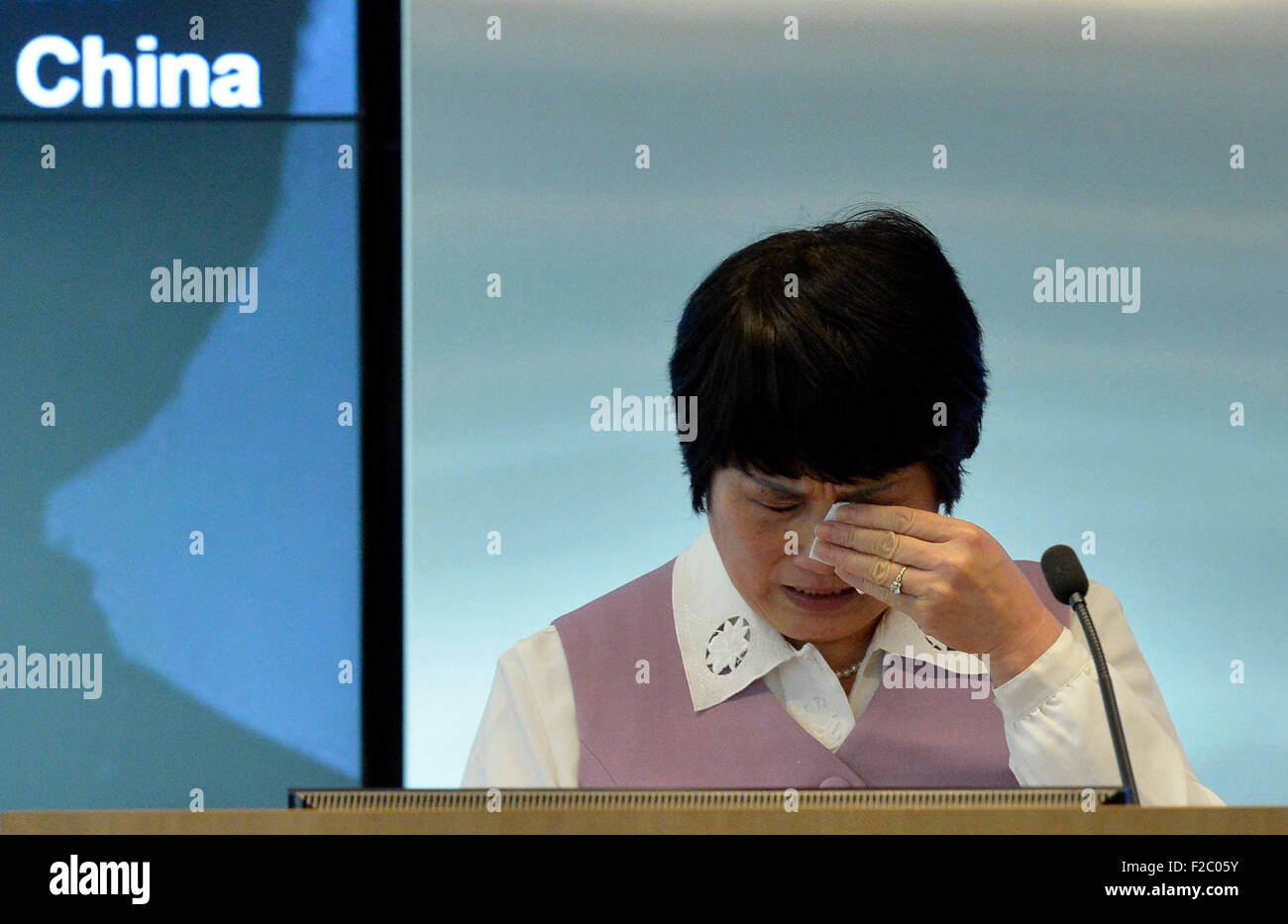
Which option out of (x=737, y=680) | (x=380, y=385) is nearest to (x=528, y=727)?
(x=737, y=680)

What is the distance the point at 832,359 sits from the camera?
1676mm

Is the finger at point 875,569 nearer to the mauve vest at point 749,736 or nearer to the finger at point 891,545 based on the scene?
the finger at point 891,545

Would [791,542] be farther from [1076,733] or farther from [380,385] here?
[380,385]

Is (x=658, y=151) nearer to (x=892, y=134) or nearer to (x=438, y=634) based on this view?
(x=892, y=134)

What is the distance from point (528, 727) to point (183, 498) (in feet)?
4.94

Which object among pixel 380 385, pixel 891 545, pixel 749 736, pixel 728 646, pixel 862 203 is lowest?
pixel 749 736

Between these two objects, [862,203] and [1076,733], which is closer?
[1076,733]

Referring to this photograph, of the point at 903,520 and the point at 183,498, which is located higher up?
the point at 183,498

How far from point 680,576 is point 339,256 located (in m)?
1.42

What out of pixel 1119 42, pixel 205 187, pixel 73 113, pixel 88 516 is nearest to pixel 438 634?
pixel 88 516

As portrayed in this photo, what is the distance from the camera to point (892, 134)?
298 centimetres

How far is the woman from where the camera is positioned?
1.65 metres

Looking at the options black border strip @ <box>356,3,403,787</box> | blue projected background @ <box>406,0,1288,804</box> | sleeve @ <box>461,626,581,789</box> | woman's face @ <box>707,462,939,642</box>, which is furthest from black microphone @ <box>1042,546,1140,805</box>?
black border strip @ <box>356,3,403,787</box>

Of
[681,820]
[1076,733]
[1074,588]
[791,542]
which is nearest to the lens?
[681,820]
